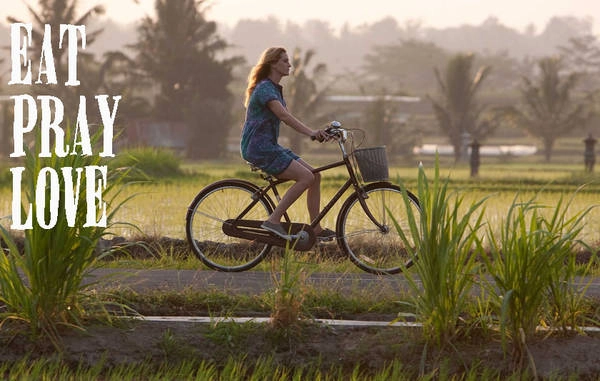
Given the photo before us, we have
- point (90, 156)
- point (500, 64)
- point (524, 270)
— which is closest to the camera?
point (524, 270)

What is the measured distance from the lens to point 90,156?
5.54 meters

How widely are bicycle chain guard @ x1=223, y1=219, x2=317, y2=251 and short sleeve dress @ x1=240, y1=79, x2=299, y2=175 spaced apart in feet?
1.60

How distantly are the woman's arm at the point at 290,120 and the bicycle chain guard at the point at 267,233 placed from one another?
75 centimetres

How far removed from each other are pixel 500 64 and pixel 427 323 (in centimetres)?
10986

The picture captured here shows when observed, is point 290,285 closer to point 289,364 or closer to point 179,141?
point 289,364

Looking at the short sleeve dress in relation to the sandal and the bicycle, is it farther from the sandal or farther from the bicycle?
the sandal

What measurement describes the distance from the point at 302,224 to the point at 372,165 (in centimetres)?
73

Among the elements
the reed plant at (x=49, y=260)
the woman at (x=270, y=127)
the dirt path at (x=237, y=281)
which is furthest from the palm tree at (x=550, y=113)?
the reed plant at (x=49, y=260)

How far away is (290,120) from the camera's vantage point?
7570mm

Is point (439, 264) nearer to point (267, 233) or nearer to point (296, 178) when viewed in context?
point (296, 178)

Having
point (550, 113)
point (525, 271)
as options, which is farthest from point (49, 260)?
point (550, 113)

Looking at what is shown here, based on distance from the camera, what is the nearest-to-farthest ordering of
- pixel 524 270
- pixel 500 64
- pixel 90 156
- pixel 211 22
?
pixel 524 270 → pixel 90 156 → pixel 211 22 → pixel 500 64

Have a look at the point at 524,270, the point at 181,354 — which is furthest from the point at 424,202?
the point at 181,354

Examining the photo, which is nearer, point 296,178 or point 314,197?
point 296,178
